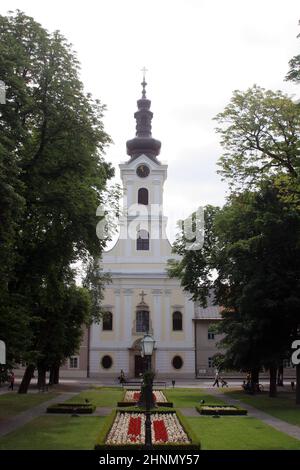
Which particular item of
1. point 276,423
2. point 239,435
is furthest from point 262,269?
point 239,435

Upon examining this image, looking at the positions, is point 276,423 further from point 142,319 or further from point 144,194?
point 144,194

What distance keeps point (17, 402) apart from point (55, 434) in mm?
11842

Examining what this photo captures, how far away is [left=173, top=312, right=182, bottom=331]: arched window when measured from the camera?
201 feet

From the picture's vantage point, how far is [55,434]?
18.7m

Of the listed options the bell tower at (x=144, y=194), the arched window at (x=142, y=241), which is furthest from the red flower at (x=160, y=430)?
the arched window at (x=142, y=241)

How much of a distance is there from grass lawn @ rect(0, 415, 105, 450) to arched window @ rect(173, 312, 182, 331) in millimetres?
38351

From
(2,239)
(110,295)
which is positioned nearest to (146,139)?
(110,295)

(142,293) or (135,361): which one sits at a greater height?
(142,293)

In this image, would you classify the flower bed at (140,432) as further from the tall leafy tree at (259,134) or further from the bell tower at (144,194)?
the bell tower at (144,194)

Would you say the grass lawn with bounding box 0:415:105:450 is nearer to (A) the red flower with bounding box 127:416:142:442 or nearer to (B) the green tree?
(A) the red flower with bounding box 127:416:142:442

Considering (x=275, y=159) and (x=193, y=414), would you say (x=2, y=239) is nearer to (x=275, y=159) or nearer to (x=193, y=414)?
(x=193, y=414)

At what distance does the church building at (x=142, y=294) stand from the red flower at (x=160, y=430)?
3838 cm

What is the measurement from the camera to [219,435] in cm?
1859

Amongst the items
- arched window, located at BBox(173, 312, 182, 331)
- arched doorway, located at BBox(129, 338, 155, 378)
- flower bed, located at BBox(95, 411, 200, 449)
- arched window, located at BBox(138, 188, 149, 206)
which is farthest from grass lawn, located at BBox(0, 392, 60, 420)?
arched window, located at BBox(138, 188, 149, 206)
